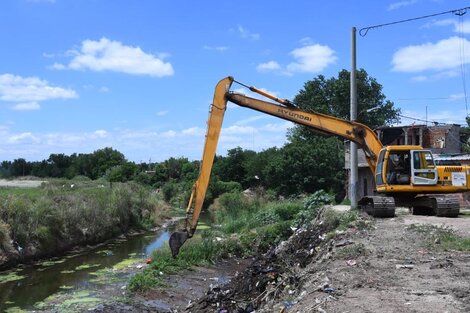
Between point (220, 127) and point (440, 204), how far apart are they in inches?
304

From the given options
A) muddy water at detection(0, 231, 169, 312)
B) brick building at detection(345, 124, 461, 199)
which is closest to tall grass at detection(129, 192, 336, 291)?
muddy water at detection(0, 231, 169, 312)

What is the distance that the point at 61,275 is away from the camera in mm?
19641

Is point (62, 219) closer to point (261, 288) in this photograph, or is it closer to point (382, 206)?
point (382, 206)

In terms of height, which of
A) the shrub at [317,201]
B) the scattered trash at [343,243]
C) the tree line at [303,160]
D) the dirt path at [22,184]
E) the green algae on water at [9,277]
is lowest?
the green algae on water at [9,277]

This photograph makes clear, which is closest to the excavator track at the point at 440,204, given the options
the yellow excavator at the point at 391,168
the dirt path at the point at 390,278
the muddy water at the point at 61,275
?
the yellow excavator at the point at 391,168

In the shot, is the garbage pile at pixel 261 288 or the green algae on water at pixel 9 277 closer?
the garbage pile at pixel 261 288

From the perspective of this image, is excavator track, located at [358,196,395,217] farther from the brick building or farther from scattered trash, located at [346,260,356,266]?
the brick building

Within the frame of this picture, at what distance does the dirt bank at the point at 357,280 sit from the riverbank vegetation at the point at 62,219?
9.85 meters

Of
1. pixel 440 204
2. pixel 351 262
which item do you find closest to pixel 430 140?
pixel 440 204

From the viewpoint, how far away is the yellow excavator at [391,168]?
15.7 metres

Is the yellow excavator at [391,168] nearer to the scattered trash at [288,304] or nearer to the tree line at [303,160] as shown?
the scattered trash at [288,304]

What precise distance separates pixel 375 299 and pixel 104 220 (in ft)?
84.6

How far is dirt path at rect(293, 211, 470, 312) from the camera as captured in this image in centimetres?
710

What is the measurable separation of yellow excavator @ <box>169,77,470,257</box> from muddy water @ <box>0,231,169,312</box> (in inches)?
315
